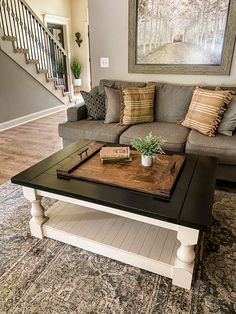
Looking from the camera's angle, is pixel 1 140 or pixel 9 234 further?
pixel 1 140

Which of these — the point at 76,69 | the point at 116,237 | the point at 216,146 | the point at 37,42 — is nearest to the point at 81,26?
the point at 76,69

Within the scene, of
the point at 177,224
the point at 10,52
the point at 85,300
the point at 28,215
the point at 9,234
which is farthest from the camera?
the point at 10,52

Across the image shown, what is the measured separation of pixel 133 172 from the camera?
5.56ft

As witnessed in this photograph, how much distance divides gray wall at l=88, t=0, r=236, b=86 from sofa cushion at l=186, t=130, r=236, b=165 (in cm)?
101

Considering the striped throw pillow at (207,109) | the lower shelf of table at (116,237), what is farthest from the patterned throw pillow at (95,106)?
the lower shelf of table at (116,237)

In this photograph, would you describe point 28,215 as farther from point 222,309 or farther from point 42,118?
point 42,118

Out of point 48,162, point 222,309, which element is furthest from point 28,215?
point 222,309

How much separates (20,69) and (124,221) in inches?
165

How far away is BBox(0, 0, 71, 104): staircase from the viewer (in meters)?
4.60

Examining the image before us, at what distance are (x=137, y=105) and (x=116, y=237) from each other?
5.53 feet

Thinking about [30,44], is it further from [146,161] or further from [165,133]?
[146,161]

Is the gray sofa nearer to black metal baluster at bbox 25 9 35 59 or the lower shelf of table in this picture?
the lower shelf of table

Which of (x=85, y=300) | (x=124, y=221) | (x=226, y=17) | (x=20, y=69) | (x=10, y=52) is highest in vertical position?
(x=226, y=17)

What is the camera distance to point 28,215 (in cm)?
213
